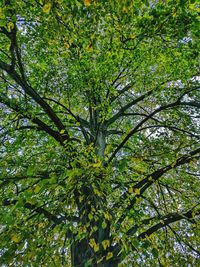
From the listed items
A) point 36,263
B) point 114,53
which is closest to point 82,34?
A: point 114,53

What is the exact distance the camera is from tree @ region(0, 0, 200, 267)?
384 cm

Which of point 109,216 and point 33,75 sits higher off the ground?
point 33,75

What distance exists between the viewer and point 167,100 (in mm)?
8219

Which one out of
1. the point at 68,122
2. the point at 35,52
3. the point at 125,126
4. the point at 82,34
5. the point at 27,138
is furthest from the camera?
the point at 125,126

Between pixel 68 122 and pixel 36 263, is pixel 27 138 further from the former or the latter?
pixel 36 263

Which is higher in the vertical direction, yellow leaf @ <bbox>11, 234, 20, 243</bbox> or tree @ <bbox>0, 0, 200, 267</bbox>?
tree @ <bbox>0, 0, 200, 267</bbox>

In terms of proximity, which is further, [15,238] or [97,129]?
[97,129]

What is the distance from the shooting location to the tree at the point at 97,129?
12.6 feet

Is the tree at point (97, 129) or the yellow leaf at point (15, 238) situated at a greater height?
the tree at point (97, 129)

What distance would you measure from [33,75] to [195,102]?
4228 mm

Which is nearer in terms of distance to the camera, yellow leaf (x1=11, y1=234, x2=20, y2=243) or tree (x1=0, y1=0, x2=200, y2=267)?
yellow leaf (x1=11, y1=234, x2=20, y2=243)

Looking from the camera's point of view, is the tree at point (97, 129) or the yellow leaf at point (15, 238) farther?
the tree at point (97, 129)

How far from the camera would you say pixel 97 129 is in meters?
6.96

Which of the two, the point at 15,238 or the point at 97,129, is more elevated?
the point at 97,129
